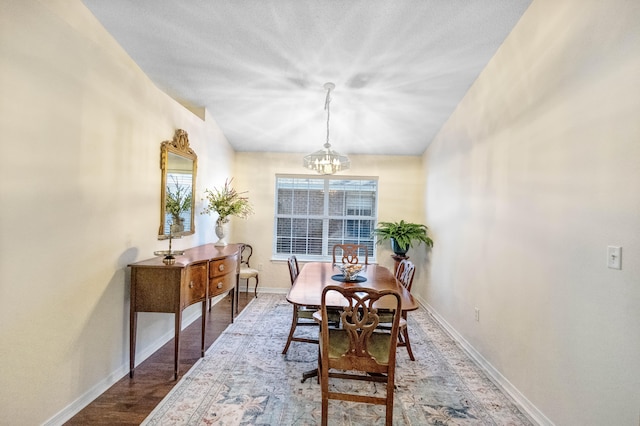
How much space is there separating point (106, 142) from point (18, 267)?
99 cm

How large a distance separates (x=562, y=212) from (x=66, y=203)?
9.89 ft

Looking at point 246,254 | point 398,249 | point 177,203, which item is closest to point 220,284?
point 177,203

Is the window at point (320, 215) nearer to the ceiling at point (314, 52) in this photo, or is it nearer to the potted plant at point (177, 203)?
the ceiling at point (314, 52)

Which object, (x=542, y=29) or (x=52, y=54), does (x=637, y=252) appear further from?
(x=52, y=54)

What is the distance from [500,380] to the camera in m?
2.34

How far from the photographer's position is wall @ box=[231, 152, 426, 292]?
16.3 feet

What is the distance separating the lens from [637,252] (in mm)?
1374

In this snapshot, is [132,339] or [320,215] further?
[320,215]

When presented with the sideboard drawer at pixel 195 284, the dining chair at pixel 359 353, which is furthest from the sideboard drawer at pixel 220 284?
the dining chair at pixel 359 353

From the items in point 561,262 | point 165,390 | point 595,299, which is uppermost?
point 561,262

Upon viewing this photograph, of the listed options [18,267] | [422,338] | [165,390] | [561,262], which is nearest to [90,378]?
[165,390]

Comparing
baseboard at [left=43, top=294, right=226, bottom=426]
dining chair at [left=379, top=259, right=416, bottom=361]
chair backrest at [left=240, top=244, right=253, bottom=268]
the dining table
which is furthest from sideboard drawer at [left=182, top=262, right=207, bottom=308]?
chair backrest at [left=240, top=244, right=253, bottom=268]

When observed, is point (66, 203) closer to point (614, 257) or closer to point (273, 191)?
point (614, 257)

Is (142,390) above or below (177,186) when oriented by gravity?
below
